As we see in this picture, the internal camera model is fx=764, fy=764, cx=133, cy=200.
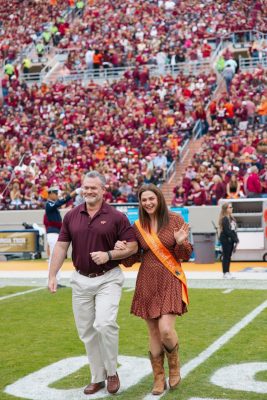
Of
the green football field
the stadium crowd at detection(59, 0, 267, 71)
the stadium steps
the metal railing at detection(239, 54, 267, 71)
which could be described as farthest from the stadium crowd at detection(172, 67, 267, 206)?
the green football field

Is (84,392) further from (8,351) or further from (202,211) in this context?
(202,211)

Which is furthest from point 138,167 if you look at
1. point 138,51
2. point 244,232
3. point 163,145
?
point 138,51

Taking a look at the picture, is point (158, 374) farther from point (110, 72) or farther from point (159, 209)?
point (110, 72)

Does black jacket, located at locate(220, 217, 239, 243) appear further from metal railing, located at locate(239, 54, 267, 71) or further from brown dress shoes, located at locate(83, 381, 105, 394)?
metal railing, located at locate(239, 54, 267, 71)

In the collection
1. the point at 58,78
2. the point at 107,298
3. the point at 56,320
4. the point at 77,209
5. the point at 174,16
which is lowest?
the point at 56,320

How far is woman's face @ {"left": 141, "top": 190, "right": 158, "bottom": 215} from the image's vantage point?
604 cm

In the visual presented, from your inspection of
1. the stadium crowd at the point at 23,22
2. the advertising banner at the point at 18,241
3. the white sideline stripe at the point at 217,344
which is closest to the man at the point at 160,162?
the advertising banner at the point at 18,241

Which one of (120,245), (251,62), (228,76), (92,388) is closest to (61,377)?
(92,388)

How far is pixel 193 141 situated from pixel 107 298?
18896mm

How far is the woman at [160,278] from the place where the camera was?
19.5 feet

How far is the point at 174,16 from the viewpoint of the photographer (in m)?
32.3

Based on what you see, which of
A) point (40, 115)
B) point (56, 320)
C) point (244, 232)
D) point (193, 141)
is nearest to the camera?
point (56, 320)

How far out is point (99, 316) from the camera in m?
5.93

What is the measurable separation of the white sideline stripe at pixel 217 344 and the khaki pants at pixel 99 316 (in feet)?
1.48
